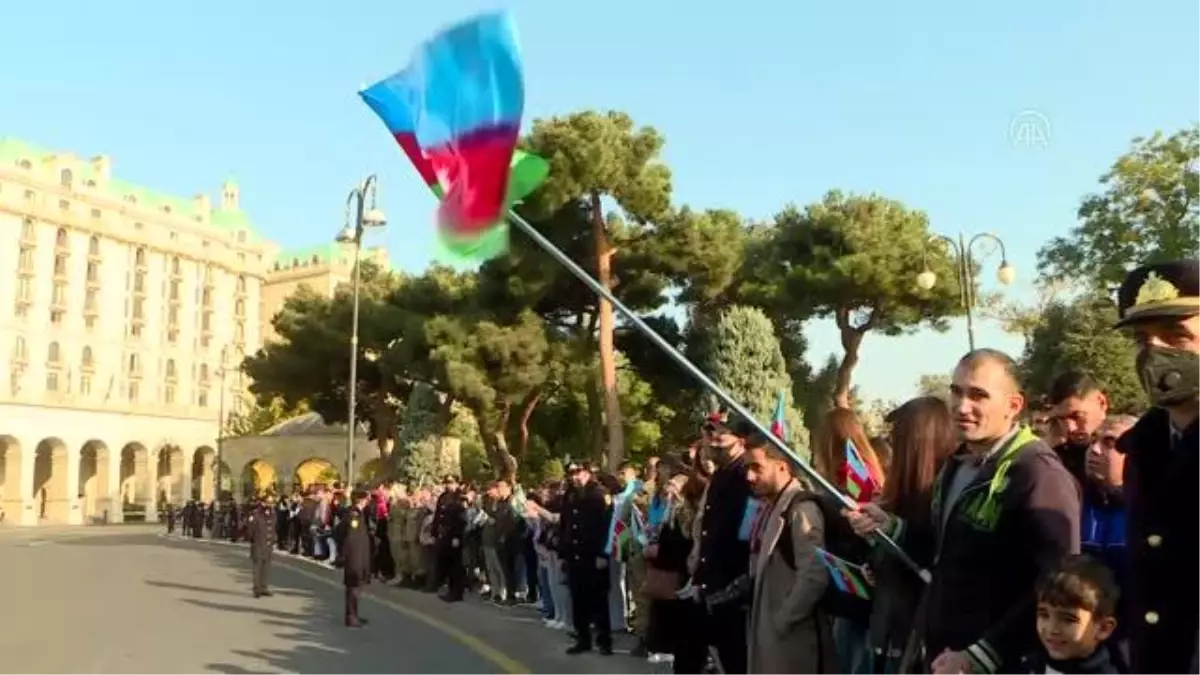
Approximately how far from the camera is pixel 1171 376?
107 inches

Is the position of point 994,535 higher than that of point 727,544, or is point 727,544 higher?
point 994,535

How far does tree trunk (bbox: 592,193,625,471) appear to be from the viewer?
96.9ft

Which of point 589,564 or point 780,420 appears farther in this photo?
point 589,564

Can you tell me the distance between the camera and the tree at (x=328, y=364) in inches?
1554

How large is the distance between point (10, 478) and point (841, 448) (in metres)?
82.6

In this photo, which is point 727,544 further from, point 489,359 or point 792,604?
point 489,359

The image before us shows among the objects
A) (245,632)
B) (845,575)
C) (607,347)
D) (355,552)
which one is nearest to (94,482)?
(607,347)

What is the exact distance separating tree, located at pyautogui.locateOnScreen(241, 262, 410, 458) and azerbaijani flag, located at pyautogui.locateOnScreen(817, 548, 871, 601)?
110 feet

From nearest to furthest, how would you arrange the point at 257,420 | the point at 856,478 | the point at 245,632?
the point at 856,478, the point at 245,632, the point at 257,420

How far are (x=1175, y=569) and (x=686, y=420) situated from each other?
3039 centimetres

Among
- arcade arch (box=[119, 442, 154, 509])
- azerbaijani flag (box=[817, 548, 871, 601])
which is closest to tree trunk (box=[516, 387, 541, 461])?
azerbaijani flag (box=[817, 548, 871, 601])

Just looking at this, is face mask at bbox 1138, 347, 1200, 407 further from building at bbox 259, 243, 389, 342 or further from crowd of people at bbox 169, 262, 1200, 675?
building at bbox 259, 243, 389, 342

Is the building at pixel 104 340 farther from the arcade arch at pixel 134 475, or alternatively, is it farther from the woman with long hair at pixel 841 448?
the woman with long hair at pixel 841 448

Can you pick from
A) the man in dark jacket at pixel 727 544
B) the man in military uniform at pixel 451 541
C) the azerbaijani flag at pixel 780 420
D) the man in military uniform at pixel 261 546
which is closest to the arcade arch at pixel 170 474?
the man in military uniform at pixel 261 546
